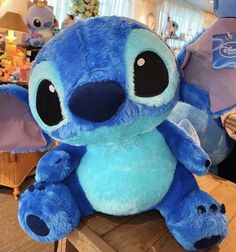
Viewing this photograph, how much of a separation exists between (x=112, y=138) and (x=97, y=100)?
0.10 meters

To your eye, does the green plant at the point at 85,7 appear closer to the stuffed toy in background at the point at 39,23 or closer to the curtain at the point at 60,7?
the stuffed toy in background at the point at 39,23

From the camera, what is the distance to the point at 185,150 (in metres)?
0.57

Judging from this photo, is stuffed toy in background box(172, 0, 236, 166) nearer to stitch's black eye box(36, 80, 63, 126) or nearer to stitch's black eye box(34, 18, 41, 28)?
stitch's black eye box(36, 80, 63, 126)

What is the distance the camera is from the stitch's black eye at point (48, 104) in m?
0.48

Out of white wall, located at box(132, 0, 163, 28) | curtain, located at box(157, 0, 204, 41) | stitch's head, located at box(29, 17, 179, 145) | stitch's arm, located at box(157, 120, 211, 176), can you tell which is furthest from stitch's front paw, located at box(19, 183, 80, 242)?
curtain, located at box(157, 0, 204, 41)

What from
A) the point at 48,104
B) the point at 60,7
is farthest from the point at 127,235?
the point at 60,7

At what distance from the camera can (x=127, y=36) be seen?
467 mm

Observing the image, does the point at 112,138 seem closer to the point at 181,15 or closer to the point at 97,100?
the point at 97,100

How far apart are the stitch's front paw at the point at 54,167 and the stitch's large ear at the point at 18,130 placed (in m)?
0.06

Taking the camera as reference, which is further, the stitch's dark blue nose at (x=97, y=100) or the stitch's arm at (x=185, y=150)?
the stitch's arm at (x=185, y=150)

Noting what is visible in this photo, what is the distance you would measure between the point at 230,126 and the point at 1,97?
29.7 inches

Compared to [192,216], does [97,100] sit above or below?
above

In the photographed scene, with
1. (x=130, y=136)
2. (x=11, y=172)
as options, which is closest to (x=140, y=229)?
(x=130, y=136)

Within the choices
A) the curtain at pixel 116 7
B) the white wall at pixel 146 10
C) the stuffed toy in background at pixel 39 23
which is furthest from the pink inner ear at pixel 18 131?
the white wall at pixel 146 10
